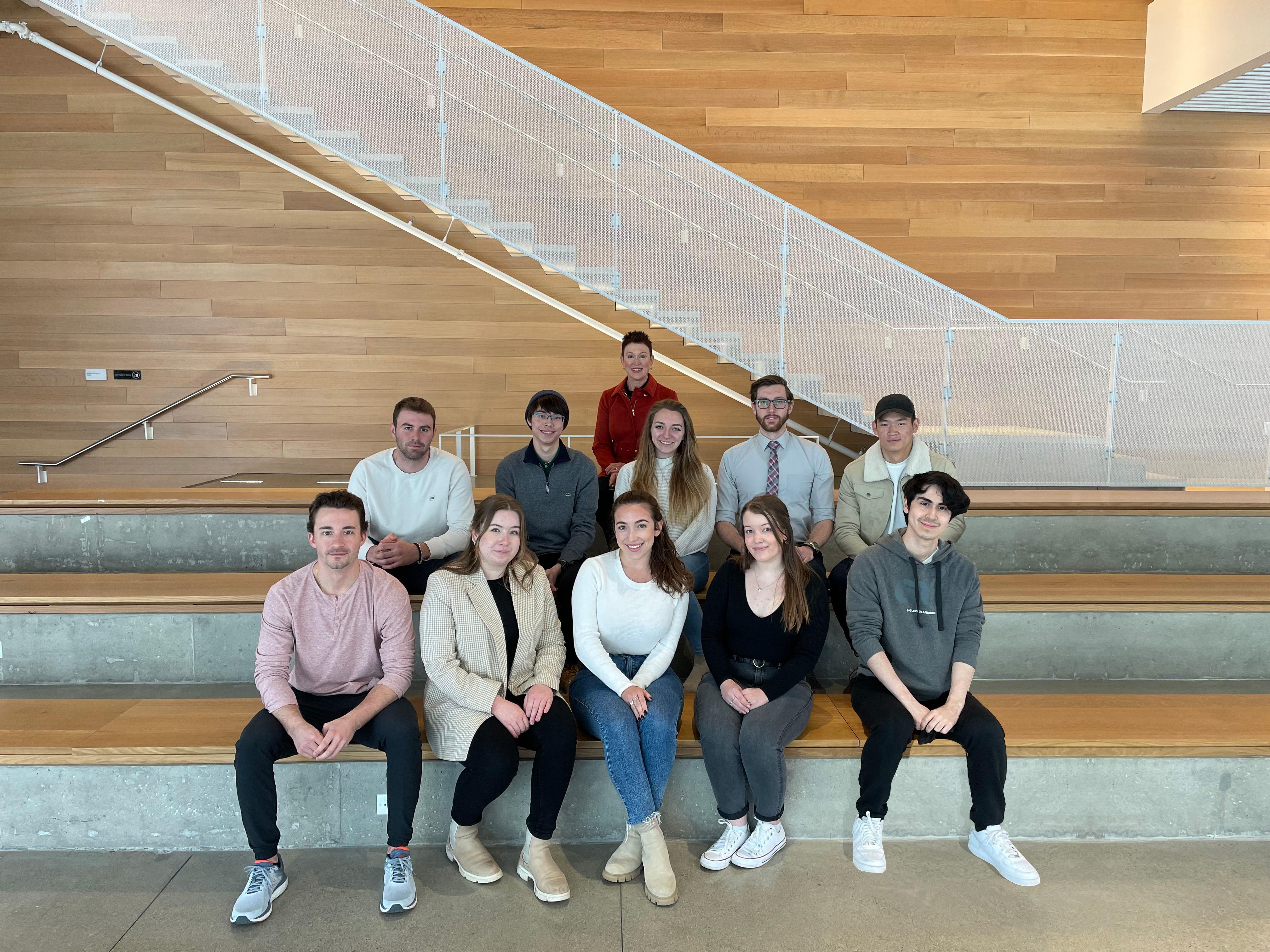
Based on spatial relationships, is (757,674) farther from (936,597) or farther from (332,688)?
(332,688)

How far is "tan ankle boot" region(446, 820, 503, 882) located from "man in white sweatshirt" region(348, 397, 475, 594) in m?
1.05

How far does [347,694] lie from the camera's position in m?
2.58

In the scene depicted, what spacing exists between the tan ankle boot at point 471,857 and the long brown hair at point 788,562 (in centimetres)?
110

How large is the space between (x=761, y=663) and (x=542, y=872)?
0.88 metres

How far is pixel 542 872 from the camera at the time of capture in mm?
2402

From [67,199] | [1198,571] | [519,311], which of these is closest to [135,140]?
[67,199]

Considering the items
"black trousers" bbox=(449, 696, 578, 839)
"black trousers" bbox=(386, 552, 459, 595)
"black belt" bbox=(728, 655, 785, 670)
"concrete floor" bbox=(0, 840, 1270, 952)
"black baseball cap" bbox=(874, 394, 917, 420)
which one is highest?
"black baseball cap" bbox=(874, 394, 917, 420)

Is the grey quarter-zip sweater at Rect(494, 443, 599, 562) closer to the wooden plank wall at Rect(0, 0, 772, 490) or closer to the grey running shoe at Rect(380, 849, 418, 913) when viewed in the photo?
the grey running shoe at Rect(380, 849, 418, 913)

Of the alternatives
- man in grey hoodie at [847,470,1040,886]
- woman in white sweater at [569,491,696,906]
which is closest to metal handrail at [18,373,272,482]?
woman in white sweater at [569,491,696,906]

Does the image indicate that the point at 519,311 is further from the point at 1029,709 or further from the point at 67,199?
the point at 1029,709

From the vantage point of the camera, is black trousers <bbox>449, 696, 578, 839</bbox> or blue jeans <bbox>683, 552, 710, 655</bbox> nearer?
black trousers <bbox>449, 696, 578, 839</bbox>

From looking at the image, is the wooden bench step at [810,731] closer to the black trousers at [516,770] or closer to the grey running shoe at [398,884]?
the black trousers at [516,770]

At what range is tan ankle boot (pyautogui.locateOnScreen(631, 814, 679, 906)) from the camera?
235 cm

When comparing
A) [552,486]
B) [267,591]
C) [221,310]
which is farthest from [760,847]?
[221,310]
